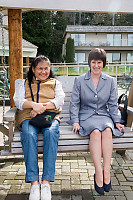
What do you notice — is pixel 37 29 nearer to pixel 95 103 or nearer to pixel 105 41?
pixel 105 41

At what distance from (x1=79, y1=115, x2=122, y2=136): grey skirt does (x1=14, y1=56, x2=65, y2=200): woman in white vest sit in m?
0.26

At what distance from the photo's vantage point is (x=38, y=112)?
2514 millimetres

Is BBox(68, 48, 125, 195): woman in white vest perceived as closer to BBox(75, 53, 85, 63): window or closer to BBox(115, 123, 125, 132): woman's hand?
BBox(115, 123, 125, 132): woman's hand

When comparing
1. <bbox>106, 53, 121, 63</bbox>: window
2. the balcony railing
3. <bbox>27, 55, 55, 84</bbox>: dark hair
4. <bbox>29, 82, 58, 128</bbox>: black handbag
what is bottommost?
<bbox>29, 82, 58, 128</bbox>: black handbag

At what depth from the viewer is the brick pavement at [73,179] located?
8.50ft

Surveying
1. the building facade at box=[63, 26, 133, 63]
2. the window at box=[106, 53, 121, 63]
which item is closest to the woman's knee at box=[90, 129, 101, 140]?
the building facade at box=[63, 26, 133, 63]

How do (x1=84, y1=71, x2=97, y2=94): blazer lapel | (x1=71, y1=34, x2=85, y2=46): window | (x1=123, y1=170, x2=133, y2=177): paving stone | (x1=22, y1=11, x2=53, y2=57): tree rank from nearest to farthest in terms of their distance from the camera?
(x1=84, y1=71, x2=97, y2=94): blazer lapel, (x1=123, y1=170, x2=133, y2=177): paving stone, (x1=22, y1=11, x2=53, y2=57): tree, (x1=71, y1=34, x2=85, y2=46): window

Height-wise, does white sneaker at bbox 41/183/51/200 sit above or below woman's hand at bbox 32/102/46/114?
below

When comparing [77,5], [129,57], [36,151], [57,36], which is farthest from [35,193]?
[57,36]

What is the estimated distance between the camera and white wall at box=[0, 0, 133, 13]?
2.85m

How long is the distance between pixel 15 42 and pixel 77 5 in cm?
94

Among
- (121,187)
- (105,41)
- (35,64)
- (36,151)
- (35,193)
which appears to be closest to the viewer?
(35,193)

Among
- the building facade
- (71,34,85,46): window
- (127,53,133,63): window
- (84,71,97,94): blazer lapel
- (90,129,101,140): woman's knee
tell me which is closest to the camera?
(90,129,101,140): woman's knee

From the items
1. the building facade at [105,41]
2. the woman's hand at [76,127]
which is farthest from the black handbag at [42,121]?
the building facade at [105,41]
